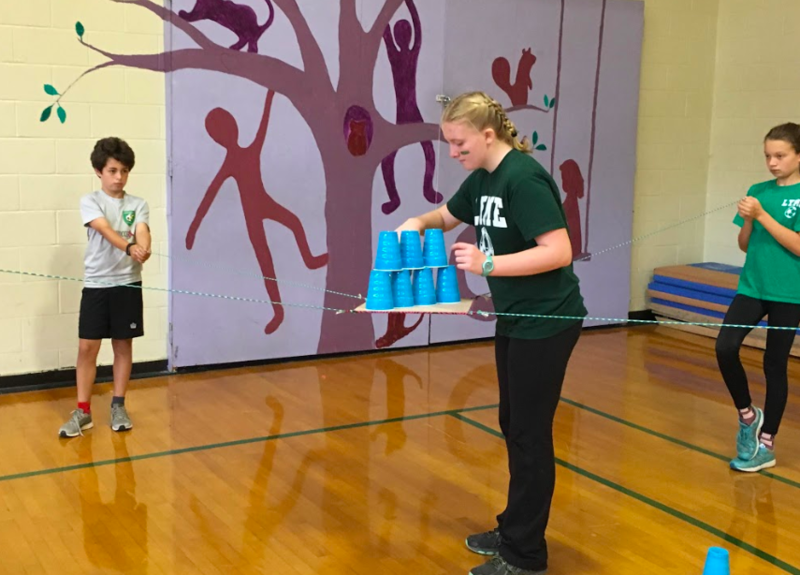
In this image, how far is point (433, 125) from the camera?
18.6 ft

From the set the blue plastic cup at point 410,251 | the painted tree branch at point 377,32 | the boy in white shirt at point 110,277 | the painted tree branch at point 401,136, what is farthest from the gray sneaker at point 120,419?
the painted tree branch at point 377,32

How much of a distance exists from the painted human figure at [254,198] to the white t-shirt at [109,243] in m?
0.95

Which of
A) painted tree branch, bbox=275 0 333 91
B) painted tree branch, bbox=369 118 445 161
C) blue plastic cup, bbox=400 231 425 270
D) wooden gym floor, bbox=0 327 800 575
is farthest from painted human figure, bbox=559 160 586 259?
blue plastic cup, bbox=400 231 425 270

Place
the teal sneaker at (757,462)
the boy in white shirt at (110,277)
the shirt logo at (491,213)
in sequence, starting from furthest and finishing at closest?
the boy in white shirt at (110,277) → the teal sneaker at (757,462) → the shirt logo at (491,213)

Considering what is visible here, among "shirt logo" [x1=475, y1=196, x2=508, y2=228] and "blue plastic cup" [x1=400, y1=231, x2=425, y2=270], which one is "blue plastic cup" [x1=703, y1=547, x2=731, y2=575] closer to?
"shirt logo" [x1=475, y1=196, x2=508, y2=228]

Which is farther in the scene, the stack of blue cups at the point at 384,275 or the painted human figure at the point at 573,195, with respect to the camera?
the painted human figure at the point at 573,195

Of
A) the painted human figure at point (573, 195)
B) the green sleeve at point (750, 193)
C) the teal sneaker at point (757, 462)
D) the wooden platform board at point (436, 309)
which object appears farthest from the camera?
the painted human figure at point (573, 195)

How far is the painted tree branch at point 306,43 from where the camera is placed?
5129 millimetres

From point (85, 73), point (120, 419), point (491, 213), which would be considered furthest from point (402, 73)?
point (491, 213)

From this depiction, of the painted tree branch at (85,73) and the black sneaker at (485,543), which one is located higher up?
the painted tree branch at (85,73)

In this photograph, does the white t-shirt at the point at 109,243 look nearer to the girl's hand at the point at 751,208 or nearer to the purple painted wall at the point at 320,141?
the purple painted wall at the point at 320,141

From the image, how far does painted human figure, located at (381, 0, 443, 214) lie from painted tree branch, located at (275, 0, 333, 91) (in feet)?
1.44

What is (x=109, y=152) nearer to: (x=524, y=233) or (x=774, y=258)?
(x=524, y=233)

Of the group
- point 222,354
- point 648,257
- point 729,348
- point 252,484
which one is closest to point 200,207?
point 222,354
